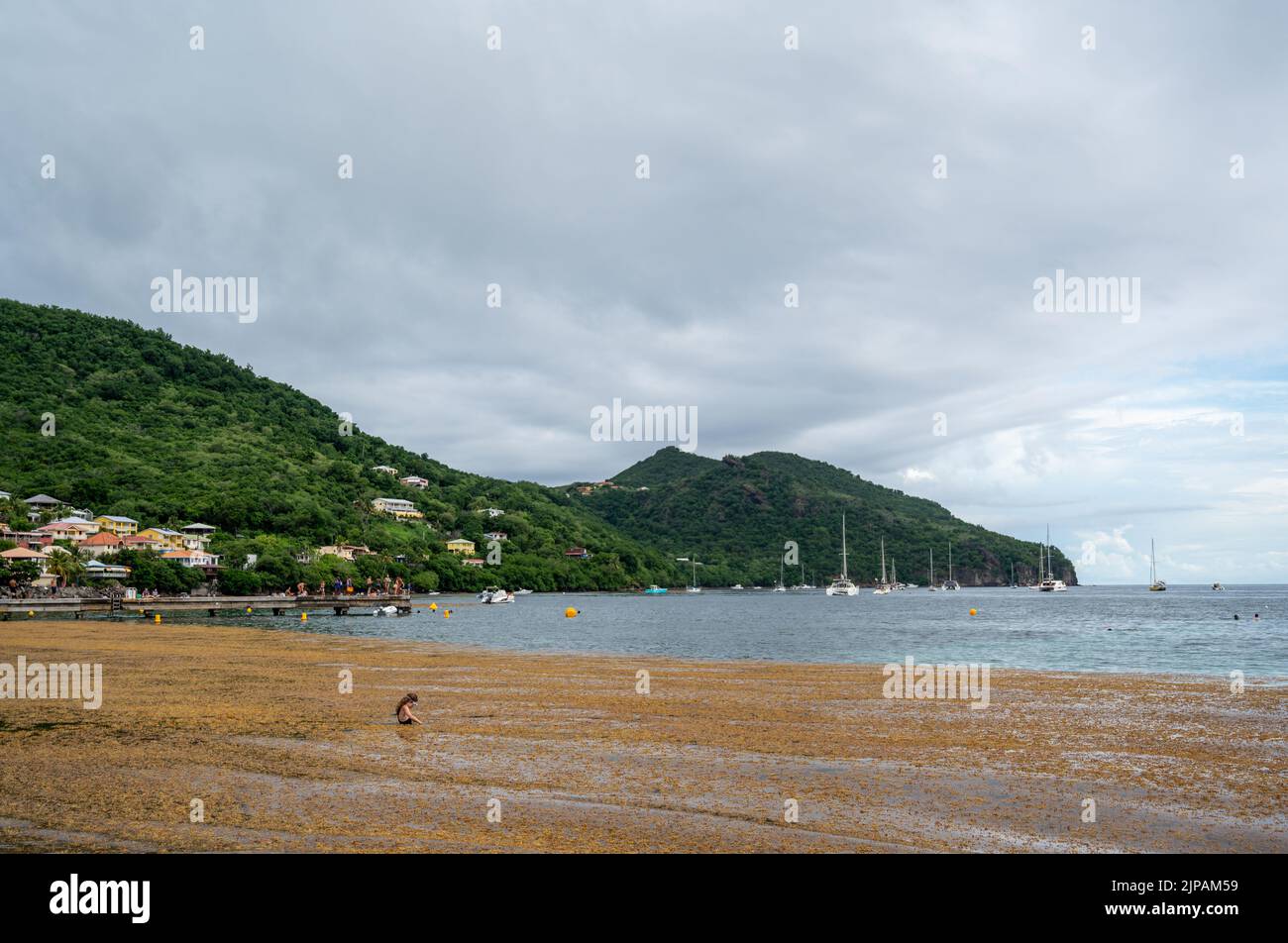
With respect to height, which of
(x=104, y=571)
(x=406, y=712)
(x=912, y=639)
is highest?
(x=406, y=712)

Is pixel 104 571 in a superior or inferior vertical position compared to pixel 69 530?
inferior

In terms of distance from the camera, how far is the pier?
8244 cm

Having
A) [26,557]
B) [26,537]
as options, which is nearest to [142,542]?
[26,537]

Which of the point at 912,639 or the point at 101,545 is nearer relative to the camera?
the point at 912,639

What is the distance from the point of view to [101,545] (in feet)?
369

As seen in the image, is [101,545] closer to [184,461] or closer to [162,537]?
[162,537]

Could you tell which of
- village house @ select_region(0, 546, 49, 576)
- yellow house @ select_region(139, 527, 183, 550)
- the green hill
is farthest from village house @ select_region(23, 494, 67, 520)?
village house @ select_region(0, 546, 49, 576)

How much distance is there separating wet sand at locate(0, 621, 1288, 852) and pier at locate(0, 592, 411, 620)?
67.2 metres

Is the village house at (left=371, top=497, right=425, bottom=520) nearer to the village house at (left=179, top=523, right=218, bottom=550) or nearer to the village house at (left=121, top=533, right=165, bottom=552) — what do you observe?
the village house at (left=179, top=523, right=218, bottom=550)

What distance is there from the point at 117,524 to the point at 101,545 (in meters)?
14.4

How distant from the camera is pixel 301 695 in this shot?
24.7m

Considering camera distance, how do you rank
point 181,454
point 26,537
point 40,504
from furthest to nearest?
1. point 181,454
2. point 40,504
3. point 26,537
